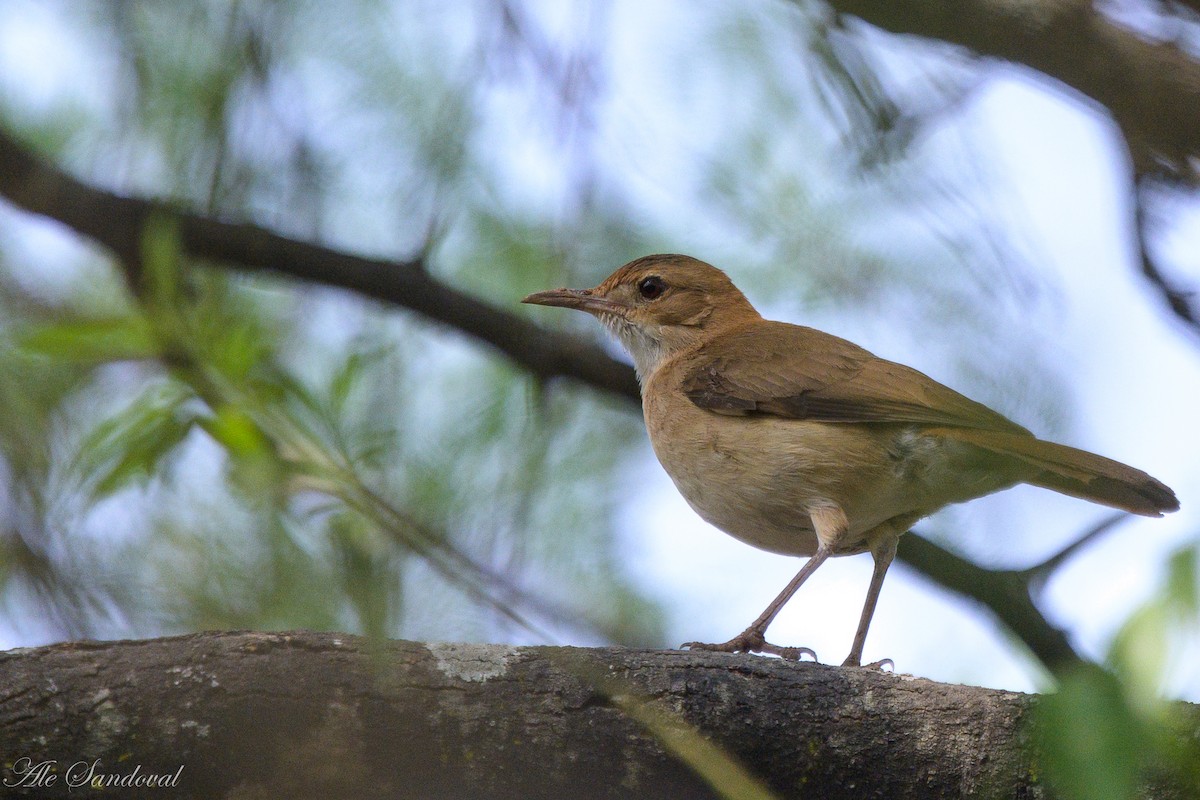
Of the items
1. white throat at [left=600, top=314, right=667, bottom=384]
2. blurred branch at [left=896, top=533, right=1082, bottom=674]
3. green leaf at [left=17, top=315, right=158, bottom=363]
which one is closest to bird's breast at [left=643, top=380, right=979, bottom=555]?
blurred branch at [left=896, top=533, right=1082, bottom=674]

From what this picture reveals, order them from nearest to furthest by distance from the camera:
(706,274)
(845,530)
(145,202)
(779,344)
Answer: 1. (145,202)
2. (845,530)
3. (779,344)
4. (706,274)

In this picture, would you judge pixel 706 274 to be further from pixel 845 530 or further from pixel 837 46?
pixel 837 46

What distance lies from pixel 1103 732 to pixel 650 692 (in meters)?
2.30

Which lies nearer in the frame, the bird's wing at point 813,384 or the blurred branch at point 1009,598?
the blurred branch at point 1009,598

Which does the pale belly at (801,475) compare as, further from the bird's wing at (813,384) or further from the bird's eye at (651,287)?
the bird's eye at (651,287)

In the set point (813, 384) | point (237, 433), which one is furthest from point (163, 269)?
point (813, 384)

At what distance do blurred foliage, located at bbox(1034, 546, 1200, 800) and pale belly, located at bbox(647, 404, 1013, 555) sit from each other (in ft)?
12.0

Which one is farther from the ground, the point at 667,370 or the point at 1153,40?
the point at 667,370

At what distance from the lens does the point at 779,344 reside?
6238mm

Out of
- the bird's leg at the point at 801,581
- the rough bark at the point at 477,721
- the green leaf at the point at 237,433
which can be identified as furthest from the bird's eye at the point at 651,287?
the green leaf at the point at 237,433

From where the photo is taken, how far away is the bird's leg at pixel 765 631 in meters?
5.20

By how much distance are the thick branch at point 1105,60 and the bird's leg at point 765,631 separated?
9.40 feet

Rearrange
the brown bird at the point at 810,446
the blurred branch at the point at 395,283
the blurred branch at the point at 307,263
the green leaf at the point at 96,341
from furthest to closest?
the brown bird at the point at 810,446, the blurred branch at the point at 307,263, the blurred branch at the point at 395,283, the green leaf at the point at 96,341

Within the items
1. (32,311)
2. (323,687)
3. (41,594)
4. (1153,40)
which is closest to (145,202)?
(32,311)
